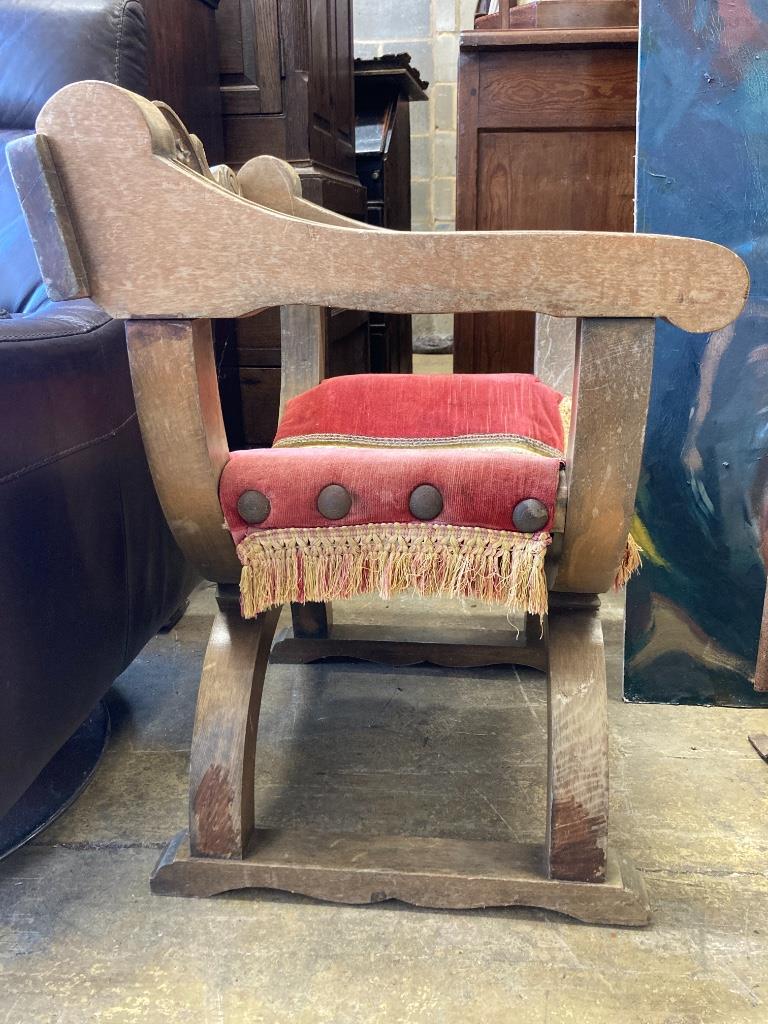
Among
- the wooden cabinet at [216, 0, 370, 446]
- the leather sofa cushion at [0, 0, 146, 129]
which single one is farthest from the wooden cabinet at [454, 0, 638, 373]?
the leather sofa cushion at [0, 0, 146, 129]

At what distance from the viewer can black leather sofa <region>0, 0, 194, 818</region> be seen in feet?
2.76

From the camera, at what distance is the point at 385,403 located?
1115mm

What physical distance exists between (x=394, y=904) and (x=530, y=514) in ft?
1.43

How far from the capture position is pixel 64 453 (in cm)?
93

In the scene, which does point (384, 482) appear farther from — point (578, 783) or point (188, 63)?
point (188, 63)

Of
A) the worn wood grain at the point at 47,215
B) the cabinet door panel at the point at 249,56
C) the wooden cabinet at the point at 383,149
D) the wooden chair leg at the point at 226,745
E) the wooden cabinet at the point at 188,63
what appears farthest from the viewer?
the wooden cabinet at the point at 383,149

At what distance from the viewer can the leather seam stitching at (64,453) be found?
0.83 m

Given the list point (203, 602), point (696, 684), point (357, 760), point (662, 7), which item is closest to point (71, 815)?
point (357, 760)

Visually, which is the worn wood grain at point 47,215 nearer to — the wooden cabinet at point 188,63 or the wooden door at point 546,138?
the wooden cabinet at point 188,63

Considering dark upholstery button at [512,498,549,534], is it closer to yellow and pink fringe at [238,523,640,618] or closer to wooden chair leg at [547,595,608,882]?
yellow and pink fringe at [238,523,640,618]

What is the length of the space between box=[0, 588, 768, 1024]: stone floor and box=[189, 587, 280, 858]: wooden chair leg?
0.07m

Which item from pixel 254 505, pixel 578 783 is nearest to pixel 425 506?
pixel 254 505

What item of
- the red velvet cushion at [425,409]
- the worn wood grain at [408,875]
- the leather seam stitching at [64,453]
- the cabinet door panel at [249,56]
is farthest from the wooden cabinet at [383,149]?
the worn wood grain at [408,875]

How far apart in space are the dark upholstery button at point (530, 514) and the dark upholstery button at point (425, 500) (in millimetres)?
73
